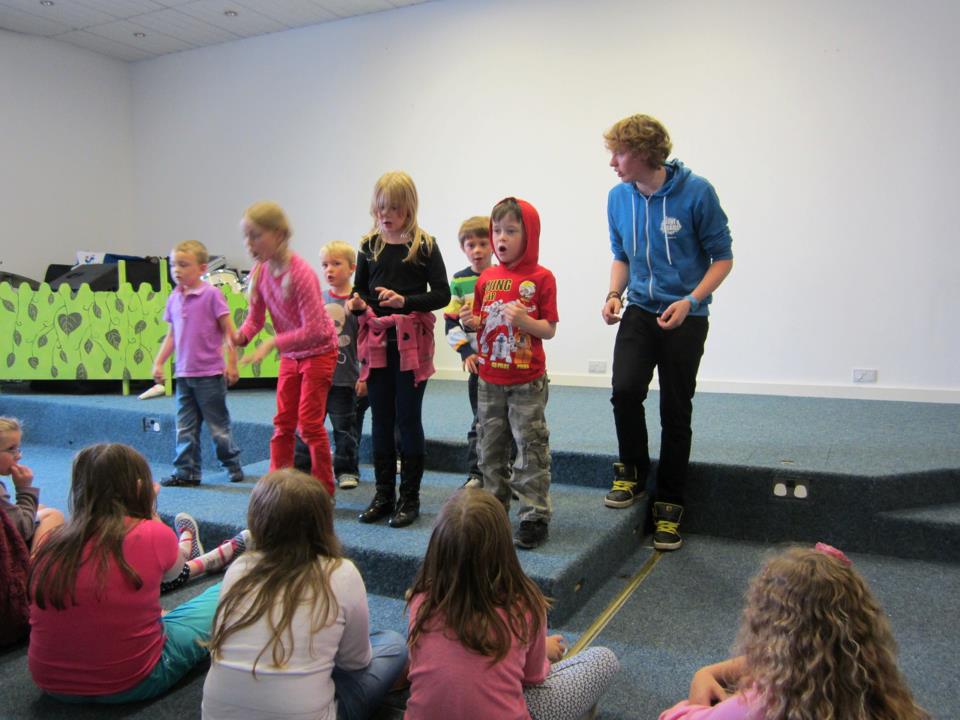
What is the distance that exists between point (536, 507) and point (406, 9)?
16.1 ft

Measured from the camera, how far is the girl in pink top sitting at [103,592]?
164 centimetres

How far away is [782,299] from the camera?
4766 mm

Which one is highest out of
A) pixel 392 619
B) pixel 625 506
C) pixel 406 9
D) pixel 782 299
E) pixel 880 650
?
pixel 406 9

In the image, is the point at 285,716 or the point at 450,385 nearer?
the point at 285,716

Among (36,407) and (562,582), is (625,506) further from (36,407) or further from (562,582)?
(36,407)

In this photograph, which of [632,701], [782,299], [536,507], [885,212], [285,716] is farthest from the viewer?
[782,299]

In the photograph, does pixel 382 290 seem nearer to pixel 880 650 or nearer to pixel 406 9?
pixel 880 650

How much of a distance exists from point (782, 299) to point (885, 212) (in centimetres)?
76

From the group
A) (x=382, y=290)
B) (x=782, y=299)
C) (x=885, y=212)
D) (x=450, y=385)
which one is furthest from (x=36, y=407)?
(x=885, y=212)

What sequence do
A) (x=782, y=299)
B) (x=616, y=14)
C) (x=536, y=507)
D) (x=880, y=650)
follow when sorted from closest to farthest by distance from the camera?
1. (x=880, y=650)
2. (x=536, y=507)
3. (x=782, y=299)
4. (x=616, y=14)

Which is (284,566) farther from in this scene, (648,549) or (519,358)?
(648,549)

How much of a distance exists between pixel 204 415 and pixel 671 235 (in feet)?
7.12

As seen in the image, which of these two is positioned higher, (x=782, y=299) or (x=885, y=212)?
(x=885, y=212)

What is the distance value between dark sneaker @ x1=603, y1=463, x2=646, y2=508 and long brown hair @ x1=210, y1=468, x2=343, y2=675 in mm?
1305
